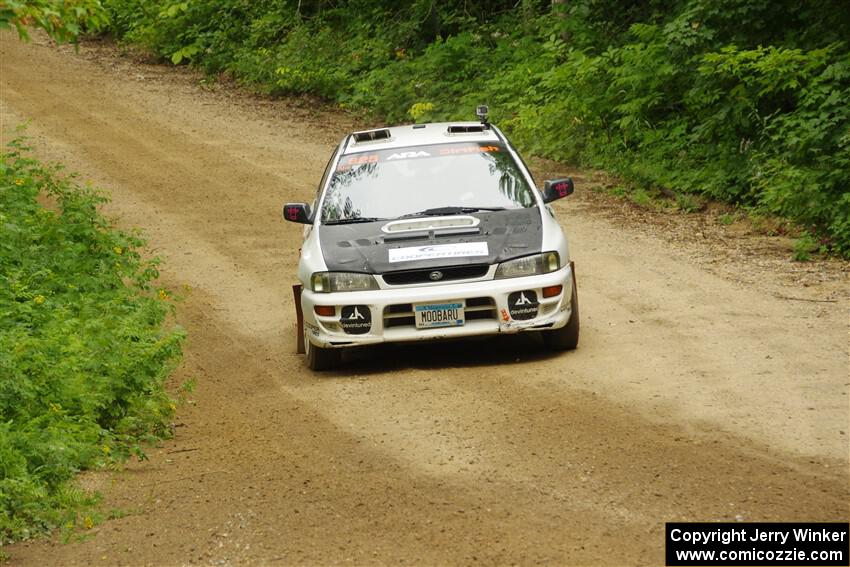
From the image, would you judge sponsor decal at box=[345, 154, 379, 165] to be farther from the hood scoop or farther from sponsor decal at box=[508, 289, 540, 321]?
sponsor decal at box=[508, 289, 540, 321]

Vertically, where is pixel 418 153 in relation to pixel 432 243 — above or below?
above

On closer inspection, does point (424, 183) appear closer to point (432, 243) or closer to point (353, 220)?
point (353, 220)

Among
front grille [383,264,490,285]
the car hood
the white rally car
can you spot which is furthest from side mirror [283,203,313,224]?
front grille [383,264,490,285]

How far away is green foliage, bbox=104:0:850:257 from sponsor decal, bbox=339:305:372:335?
238 inches

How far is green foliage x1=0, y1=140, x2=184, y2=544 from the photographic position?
7059 millimetres

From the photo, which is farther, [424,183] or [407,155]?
[407,155]

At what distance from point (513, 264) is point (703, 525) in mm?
3921

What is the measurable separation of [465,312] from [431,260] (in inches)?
18.6

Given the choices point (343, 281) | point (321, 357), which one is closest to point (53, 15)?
point (343, 281)

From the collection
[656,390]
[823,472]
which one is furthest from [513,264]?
[823,472]

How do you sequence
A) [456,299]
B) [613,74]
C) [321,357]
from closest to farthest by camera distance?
[456,299] < [321,357] < [613,74]

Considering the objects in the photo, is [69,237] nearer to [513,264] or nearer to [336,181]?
[336,181]

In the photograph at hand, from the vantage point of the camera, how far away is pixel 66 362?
8.35m

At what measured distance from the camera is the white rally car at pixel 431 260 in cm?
952
